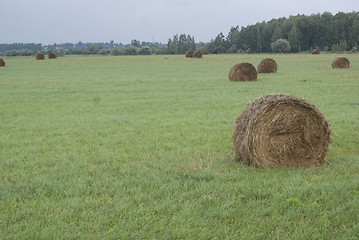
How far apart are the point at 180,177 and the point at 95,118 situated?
6812 millimetres

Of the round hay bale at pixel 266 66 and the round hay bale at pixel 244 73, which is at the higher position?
the round hay bale at pixel 266 66

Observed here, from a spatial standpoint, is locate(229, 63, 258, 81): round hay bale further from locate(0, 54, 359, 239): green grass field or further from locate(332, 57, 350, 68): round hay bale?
locate(332, 57, 350, 68): round hay bale

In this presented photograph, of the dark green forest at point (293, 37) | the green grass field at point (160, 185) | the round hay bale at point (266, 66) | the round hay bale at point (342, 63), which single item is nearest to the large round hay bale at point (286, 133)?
the green grass field at point (160, 185)

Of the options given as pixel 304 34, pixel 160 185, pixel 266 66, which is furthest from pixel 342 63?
pixel 304 34

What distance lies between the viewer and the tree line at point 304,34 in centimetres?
11100

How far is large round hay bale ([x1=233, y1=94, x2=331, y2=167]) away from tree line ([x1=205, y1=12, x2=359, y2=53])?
104870mm

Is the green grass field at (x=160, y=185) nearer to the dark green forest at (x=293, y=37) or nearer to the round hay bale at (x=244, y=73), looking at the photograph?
the round hay bale at (x=244, y=73)

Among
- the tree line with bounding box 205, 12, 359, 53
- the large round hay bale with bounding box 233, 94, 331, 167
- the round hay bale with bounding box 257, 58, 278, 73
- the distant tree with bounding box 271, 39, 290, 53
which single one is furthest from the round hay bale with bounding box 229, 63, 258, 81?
the tree line with bounding box 205, 12, 359, 53

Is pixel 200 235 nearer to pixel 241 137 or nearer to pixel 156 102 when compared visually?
pixel 241 137

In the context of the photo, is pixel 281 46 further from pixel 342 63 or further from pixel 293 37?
pixel 342 63

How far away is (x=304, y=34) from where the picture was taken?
116938 millimetres

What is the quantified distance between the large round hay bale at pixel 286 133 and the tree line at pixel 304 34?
105m

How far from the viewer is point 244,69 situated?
2438 centimetres

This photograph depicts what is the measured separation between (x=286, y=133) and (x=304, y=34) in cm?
11971
